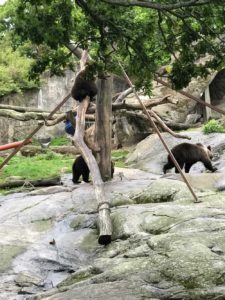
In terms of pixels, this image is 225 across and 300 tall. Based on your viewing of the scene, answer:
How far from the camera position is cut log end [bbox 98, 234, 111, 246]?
8258 mm

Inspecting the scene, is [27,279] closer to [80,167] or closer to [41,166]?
[80,167]

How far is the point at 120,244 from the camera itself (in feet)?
26.5

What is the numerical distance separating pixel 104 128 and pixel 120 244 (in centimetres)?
544

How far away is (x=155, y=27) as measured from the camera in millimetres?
6629

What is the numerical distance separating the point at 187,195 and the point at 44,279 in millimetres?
3895

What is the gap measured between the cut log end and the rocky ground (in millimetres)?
101

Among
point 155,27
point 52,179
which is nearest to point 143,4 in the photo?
point 155,27

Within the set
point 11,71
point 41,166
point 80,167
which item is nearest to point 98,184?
point 80,167

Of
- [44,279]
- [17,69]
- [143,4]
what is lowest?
[44,279]

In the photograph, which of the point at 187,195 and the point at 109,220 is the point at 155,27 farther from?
the point at 187,195

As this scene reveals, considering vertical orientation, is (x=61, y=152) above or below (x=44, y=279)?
above

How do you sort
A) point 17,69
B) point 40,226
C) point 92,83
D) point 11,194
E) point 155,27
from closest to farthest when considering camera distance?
point 155,27 → point 40,226 → point 92,83 → point 11,194 → point 17,69

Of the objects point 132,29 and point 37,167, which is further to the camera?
point 37,167

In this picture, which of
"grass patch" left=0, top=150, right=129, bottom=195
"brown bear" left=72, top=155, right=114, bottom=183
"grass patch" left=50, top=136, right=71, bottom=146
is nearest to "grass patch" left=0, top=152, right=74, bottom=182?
"grass patch" left=0, top=150, right=129, bottom=195
